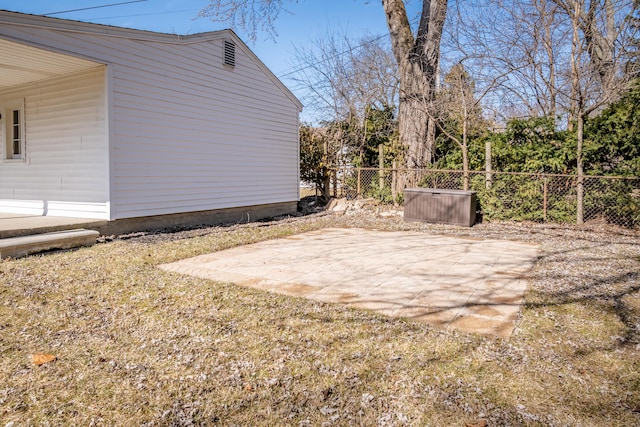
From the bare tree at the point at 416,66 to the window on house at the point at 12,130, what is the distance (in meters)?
5.63

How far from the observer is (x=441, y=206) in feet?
28.7

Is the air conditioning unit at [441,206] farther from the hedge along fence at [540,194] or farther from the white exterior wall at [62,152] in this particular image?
the white exterior wall at [62,152]

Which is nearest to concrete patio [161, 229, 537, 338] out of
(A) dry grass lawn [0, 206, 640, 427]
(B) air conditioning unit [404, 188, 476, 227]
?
(A) dry grass lawn [0, 206, 640, 427]

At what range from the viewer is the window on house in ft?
27.7

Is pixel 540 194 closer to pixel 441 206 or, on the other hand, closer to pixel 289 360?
pixel 441 206

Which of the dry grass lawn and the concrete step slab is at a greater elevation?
the concrete step slab

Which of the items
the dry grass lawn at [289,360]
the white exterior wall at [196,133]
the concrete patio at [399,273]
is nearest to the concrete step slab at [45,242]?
the white exterior wall at [196,133]

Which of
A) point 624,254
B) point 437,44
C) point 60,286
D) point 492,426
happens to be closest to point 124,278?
point 60,286

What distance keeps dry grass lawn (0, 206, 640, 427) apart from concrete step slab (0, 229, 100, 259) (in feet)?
4.12

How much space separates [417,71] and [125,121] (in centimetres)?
746

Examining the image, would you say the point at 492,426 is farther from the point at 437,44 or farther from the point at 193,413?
the point at 437,44

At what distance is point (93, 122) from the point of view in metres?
6.96

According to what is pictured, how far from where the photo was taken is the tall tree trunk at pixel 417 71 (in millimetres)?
10727

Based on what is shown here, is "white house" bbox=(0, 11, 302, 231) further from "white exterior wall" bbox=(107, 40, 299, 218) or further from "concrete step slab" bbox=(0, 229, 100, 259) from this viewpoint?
"concrete step slab" bbox=(0, 229, 100, 259)
